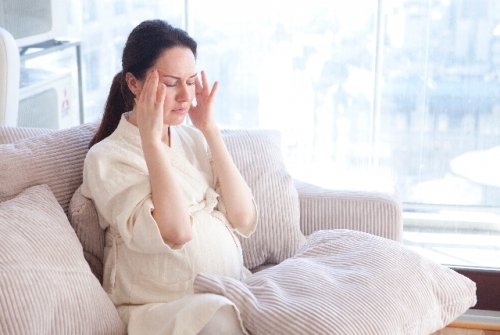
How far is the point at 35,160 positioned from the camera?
1708 mm

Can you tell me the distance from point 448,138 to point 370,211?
0.75 meters

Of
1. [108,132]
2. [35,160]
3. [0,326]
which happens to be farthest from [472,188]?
[0,326]

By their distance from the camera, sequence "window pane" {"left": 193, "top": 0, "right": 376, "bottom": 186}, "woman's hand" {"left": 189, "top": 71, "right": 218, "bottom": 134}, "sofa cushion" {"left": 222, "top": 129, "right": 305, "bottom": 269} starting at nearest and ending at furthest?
"woman's hand" {"left": 189, "top": 71, "right": 218, "bottom": 134} < "sofa cushion" {"left": 222, "top": 129, "right": 305, "bottom": 269} < "window pane" {"left": 193, "top": 0, "right": 376, "bottom": 186}

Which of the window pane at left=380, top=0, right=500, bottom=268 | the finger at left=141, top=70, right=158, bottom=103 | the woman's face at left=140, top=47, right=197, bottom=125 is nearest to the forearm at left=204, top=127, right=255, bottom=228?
the woman's face at left=140, top=47, right=197, bottom=125

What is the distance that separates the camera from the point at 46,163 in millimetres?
1723

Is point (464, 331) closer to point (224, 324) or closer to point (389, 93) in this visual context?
point (389, 93)

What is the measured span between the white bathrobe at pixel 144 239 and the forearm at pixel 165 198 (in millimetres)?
25

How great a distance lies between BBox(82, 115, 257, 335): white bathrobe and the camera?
160 centimetres

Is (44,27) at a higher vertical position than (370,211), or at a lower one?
higher

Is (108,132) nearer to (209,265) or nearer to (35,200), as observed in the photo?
(35,200)

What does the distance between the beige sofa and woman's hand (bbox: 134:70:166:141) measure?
0.24 metres

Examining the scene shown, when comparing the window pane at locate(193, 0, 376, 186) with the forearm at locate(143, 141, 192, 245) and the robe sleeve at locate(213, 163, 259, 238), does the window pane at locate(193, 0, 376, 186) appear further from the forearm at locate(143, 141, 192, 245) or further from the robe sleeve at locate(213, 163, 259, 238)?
the forearm at locate(143, 141, 192, 245)

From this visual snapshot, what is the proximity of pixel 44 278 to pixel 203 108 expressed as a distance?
0.61m

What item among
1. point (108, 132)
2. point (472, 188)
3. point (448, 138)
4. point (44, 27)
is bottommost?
point (472, 188)
